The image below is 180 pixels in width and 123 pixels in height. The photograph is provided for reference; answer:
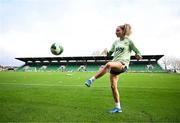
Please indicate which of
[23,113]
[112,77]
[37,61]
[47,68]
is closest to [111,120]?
[112,77]

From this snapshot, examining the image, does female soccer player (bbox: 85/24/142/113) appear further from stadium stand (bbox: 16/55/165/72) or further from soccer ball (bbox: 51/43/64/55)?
stadium stand (bbox: 16/55/165/72)

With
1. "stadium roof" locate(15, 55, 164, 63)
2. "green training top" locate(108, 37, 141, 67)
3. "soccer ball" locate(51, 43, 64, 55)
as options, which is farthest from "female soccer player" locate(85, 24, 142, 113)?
"stadium roof" locate(15, 55, 164, 63)

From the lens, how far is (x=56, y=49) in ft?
58.2

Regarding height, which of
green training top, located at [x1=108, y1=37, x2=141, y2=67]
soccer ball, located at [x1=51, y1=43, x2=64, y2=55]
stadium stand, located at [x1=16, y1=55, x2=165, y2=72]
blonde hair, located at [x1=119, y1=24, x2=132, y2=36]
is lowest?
stadium stand, located at [x1=16, y1=55, x2=165, y2=72]

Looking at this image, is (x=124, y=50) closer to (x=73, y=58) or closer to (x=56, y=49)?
(x=56, y=49)

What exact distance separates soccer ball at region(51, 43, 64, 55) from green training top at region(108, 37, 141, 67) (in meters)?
11.7

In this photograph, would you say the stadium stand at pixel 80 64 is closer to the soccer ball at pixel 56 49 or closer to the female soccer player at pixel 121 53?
the soccer ball at pixel 56 49

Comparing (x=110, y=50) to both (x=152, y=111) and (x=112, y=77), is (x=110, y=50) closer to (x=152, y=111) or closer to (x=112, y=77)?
(x=112, y=77)

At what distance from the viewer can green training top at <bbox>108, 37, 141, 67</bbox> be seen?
18.2 ft

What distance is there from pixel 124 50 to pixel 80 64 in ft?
228

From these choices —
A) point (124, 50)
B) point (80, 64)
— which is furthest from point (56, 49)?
point (80, 64)

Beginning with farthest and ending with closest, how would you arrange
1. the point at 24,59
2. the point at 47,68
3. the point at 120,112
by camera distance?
the point at 24,59 → the point at 47,68 → the point at 120,112

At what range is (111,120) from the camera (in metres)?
4.62

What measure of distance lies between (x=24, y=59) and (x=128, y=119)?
7800 cm
